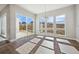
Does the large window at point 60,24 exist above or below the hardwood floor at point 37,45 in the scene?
above

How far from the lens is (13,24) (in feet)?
6.49

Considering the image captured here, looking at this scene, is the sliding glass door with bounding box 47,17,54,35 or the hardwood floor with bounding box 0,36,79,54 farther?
the sliding glass door with bounding box 47,17,54,35

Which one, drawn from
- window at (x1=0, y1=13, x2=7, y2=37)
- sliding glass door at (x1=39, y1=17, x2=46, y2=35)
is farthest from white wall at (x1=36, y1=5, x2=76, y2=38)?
window at (x1=0, y1=13, x2=7, y2=37)

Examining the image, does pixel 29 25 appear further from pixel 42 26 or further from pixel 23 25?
pixel 42 26

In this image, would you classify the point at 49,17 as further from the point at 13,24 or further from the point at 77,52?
the point at 77,52

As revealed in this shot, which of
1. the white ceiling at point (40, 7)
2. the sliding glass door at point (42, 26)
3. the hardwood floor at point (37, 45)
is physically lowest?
the hardwood floor at point (37, 45)

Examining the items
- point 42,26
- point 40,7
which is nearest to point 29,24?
point 42,26

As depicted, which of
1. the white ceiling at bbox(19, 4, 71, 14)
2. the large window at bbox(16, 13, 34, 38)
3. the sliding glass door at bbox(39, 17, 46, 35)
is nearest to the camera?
the white ceiling at bbox(19, 4, 71, 14)

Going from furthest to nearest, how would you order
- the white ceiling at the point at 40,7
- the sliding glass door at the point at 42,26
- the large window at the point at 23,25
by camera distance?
1. the sliding glass door at the point at 42,26
2. the large window at the point at 23,25
3. the white ceiling at the point at 40,7

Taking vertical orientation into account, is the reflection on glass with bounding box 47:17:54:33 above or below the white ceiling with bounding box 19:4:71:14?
below

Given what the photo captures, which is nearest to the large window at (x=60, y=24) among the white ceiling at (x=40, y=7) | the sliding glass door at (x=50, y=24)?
the sliding glass door at (x=50, y=24)

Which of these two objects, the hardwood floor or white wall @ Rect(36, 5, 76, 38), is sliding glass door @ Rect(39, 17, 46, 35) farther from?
white wall @ Rect(36, 5, 76, 38)

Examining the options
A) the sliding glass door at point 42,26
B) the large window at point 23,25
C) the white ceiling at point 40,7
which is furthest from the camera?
the sliding glass door at point 42,26

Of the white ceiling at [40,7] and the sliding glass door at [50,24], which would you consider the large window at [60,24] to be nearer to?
the sliding glass door at [50,24]
